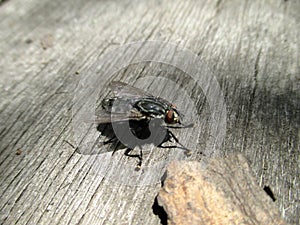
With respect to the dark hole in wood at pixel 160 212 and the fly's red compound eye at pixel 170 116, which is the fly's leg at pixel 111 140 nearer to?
the fly's red compound eye at pixel 170 116

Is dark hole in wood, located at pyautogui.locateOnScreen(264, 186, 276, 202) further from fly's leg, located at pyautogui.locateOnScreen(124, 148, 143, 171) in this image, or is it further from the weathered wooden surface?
fly's leg, located at pyautogui.locateOnScreen(124, 148, 143, 171)

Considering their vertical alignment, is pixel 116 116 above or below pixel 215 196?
below

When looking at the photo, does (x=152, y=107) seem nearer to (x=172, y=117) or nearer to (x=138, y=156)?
(x=172, y=117)

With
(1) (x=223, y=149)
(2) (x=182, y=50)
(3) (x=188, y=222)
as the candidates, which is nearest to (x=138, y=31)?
(2) (x=182, y=50)

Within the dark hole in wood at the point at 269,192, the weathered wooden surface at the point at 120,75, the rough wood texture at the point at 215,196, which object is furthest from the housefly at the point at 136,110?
the dark hole in wood at the point at 269,192

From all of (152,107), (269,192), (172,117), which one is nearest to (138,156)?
(172,117)

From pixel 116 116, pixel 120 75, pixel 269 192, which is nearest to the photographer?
pixel 269 192

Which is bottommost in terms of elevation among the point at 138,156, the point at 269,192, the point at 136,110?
the point at 136,110
